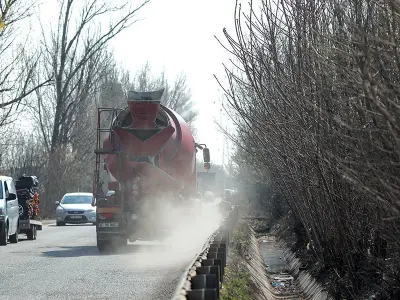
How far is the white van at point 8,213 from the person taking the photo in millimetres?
24719

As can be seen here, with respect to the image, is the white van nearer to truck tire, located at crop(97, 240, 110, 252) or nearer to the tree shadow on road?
the tree shadow on road

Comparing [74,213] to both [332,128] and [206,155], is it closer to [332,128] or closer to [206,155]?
[206,155]

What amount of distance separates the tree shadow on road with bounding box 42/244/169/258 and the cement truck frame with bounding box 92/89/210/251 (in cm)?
31

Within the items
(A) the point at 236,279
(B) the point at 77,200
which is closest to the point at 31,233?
(A) the point at 236,279

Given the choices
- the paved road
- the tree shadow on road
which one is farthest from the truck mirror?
the tree shadow on road

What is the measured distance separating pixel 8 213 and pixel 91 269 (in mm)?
8127

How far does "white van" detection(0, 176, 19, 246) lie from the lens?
81.1 ft

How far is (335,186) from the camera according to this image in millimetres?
14070

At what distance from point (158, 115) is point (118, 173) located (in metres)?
1.66

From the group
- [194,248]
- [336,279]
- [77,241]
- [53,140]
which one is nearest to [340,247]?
[336,279]

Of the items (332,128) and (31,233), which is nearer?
(332,128)

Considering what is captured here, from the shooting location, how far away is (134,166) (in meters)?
23.6

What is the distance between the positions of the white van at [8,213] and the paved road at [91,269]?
0.38 metres

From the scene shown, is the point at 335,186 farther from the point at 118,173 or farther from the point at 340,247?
the point at 118,173
